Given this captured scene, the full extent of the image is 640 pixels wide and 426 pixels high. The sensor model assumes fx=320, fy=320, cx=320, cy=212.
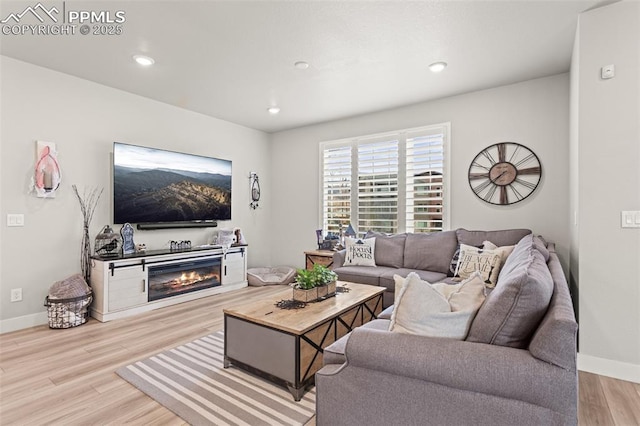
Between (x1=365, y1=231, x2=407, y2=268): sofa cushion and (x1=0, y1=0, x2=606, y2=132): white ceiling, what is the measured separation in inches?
73.0

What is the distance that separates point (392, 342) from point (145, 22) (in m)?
2.91

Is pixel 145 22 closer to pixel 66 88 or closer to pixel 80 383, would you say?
pixel 66 88

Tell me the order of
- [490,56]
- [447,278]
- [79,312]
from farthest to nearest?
[447,278]
[79,312]
[490,56]

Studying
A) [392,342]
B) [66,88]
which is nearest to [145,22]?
[66,88]

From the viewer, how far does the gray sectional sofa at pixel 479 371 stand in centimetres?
111

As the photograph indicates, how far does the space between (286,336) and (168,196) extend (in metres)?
3.12

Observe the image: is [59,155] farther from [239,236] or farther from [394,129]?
[394,129]

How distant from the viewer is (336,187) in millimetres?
5234

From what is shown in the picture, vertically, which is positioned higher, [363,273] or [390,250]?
[390,250]

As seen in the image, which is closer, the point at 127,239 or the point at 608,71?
the point at 608,71

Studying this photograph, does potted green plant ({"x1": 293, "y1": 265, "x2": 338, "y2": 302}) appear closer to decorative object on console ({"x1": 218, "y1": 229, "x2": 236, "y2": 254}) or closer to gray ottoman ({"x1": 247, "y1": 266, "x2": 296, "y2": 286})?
decorative object on console ({"x1": 218, "y1": 229, "x2": 236, "y2": 254})

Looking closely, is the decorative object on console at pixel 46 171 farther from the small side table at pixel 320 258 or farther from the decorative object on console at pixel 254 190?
the small side table at pixel 320 258

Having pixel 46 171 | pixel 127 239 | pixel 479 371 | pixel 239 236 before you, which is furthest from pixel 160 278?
pixel 479 371

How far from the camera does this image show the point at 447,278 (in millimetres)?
3520
